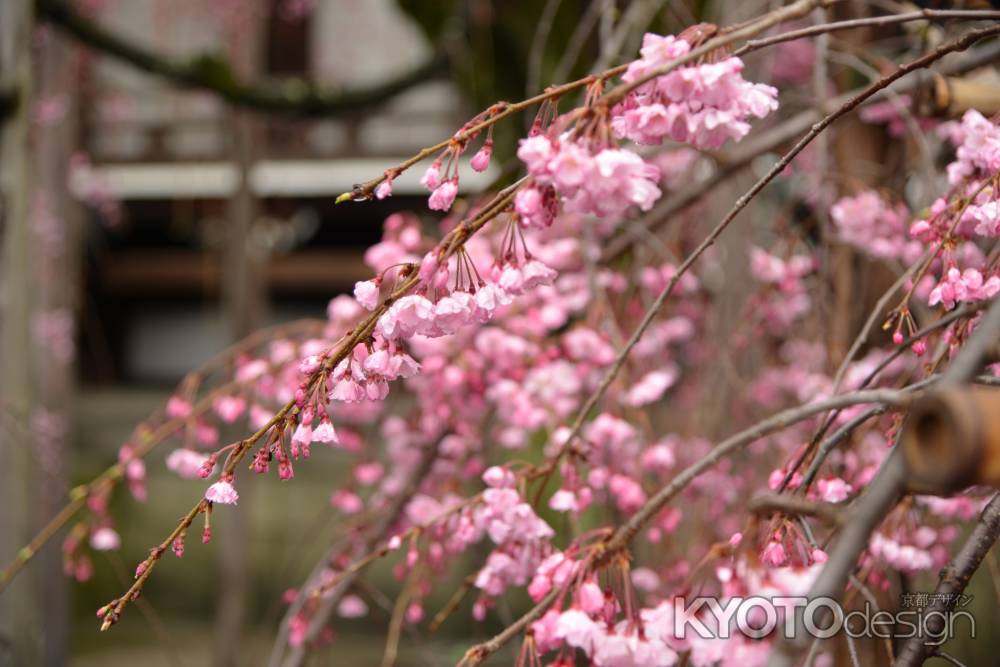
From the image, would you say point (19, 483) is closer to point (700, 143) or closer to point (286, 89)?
point (286, 89)

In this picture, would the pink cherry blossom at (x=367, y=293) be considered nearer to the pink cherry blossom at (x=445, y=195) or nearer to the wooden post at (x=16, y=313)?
the pink cherry blossom at (x=445, y=195)

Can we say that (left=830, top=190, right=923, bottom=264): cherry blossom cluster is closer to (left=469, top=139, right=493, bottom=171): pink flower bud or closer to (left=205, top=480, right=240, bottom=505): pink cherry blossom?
(left=469, top=139, right=493, bottom=171): pink flower bud

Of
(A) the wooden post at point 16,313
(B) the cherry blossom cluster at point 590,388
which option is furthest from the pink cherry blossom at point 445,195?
(A) the wooden post at point 16,313

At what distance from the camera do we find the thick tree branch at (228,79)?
294 cm

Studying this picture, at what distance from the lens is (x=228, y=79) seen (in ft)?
9.68

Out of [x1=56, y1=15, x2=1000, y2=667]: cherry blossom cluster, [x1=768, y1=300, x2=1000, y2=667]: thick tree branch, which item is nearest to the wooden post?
[x1=56, y1=15, x2=1000, y2=667]: cherry blossom cluster

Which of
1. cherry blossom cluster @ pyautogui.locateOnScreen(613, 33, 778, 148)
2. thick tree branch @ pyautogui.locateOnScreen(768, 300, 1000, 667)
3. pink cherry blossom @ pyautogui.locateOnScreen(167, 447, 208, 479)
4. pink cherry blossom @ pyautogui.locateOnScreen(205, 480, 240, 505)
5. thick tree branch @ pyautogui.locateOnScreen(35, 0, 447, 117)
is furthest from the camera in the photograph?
thick tree branch @ pyautogui.locateOnScreen(35, 0, 447, 117)

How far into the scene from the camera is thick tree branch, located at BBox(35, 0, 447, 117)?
2.94 m

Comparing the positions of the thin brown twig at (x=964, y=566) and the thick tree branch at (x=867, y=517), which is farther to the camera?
the thin brown twig at (x=964, y=566)

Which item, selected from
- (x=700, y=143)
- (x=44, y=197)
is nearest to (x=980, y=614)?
(x=700, y=143)

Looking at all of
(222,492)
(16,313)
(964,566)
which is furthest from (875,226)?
(16,313)

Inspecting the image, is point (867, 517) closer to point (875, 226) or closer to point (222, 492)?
point (222, 492)

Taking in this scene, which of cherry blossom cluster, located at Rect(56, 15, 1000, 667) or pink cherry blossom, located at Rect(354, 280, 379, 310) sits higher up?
pink cherry blossom, located at Rect(354, 280, 379, 310)

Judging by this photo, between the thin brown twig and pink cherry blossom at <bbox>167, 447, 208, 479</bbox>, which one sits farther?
pink cherry blossom at <bbox>167, 447, 208, 479</bbox>
